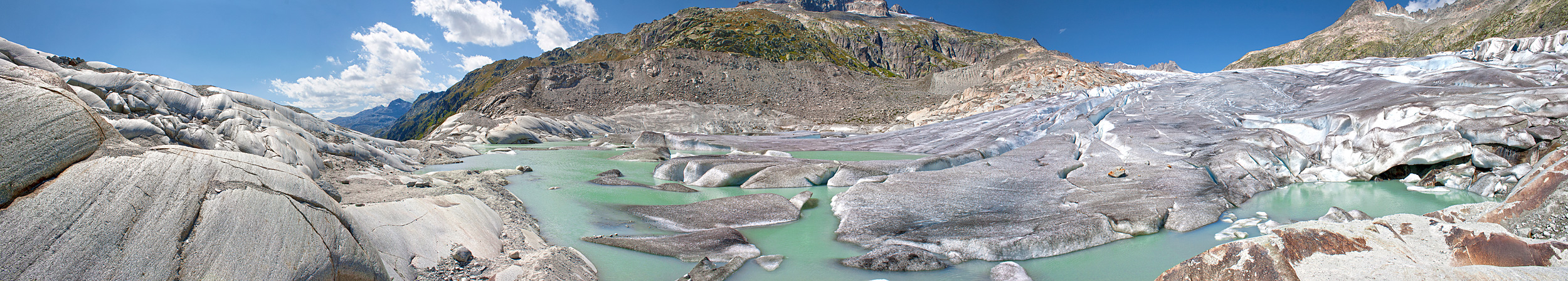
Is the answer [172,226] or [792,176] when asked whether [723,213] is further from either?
[172,226]

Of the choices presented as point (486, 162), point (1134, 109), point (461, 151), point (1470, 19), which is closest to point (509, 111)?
point (461, 151)

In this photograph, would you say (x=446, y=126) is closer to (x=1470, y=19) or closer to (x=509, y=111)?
(x=509, y=111)

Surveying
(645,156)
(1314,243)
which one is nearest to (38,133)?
(1314,243)

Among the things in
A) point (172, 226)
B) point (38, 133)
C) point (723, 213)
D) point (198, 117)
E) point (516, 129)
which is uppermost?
point (198, 117)

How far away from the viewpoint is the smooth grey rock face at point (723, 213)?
11.3 meters

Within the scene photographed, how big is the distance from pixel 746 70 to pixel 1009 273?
84.7 meters

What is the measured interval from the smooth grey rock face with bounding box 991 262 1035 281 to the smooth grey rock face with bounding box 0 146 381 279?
7.66m

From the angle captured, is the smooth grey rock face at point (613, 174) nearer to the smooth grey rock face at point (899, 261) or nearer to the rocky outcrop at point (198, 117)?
the rocky outcrop at point (198, 117)

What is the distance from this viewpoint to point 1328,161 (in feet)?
54.7

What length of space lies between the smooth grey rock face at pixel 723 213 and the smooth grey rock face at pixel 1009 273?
15.5 feet

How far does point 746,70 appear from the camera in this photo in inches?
3588

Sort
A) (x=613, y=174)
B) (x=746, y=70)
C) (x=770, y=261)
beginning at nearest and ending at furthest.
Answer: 1. (x=770, y=261)
2. (x=613, y=174)
3. (x=746, y=70)

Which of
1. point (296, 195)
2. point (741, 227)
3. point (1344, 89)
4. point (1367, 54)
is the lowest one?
point (741, 227)

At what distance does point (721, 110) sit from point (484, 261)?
66.8 m
